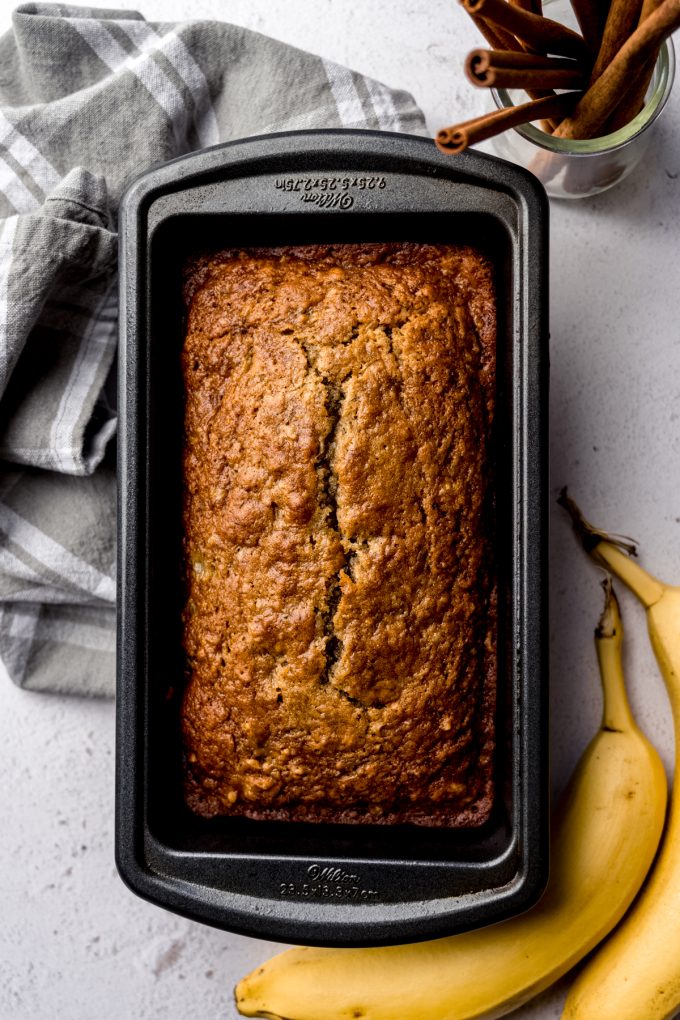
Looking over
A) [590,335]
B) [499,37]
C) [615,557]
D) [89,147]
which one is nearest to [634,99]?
[499,37]

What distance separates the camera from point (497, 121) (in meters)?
1.22

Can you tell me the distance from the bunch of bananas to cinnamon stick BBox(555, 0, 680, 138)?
0.79 metres

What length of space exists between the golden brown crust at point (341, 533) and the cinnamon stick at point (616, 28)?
32 centimetres

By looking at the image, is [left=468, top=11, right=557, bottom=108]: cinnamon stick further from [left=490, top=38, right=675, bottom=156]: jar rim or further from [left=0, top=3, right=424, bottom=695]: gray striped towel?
[left=0, top=3, right=424, bottom=695]: gray striped towel

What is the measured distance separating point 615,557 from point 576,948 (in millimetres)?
660

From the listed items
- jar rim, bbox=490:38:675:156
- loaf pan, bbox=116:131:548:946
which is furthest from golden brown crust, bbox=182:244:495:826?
jar rim, bbox=490:38:675:156

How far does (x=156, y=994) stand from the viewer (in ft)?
5.63

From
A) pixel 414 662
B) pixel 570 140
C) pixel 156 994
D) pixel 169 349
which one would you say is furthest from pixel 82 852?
pixel 570 140

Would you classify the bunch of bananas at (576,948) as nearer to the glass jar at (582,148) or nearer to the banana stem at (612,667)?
the banana stem at (612,667)

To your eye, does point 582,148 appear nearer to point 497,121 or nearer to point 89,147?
point 497,121

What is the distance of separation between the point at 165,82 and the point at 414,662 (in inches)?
42.1

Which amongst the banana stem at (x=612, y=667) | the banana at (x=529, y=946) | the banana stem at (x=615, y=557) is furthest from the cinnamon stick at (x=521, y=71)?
the banana at (x=529, y=946)

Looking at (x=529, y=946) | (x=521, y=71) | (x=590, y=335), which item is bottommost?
(x=529, y=946)

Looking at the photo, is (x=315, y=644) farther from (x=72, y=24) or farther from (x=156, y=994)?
(x=72, y=24)
